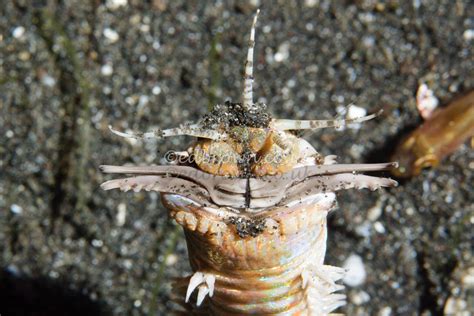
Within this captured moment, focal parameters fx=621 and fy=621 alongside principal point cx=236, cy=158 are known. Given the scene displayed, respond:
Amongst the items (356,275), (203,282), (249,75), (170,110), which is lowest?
(203,282)

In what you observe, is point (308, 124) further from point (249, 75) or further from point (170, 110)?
point (170, 110)

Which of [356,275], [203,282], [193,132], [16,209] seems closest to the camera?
[193,132]

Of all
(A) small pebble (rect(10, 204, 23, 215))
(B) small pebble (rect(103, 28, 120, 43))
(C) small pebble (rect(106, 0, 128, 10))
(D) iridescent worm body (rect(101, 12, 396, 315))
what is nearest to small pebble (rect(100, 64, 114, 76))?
(B) small pebble (rect(103, 28, 120, 43))

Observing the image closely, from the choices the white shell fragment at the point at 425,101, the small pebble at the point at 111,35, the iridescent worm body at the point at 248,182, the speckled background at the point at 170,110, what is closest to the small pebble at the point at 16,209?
the speckled background at the point at 170,110

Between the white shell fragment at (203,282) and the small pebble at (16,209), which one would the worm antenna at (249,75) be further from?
the small pebble at (16,209)

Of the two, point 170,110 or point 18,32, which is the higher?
point 18,32

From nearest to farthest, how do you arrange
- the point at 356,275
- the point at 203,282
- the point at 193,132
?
the point at 193,132 → the point at 203,282 → the point at 356,275

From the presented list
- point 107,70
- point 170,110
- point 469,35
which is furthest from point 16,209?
point 469,35

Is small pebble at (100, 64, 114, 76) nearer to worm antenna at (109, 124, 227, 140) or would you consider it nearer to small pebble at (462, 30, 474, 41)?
worm antenna at (109, 124, 227, 140)
